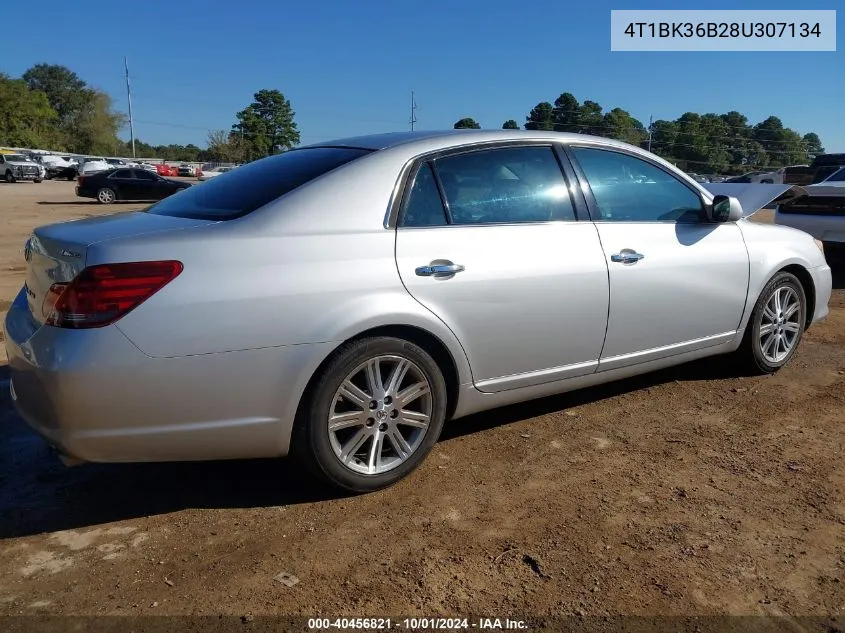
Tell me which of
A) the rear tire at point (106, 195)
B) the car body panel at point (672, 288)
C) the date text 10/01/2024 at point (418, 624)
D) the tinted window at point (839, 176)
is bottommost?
the date text 10/01/2024 at point (418, 624)

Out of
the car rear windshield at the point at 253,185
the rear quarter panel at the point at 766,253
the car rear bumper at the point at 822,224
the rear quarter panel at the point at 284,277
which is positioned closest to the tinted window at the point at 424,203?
the rear quarter panel at the point at 284,277

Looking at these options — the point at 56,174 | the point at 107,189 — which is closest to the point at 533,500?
the point at 107,189

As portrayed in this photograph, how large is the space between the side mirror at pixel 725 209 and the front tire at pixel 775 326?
658 millimetres

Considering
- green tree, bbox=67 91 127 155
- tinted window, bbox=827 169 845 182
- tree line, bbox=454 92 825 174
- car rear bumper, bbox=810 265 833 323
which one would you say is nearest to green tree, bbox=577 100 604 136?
tree line, bbox=454 92 825 174

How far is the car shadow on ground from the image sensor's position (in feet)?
9.37

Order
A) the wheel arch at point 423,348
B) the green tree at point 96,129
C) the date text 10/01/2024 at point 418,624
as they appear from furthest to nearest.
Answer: the green tree at point 96,129
the wheel arch at point 423,348
the date text 10/01/2024 at point 418,624

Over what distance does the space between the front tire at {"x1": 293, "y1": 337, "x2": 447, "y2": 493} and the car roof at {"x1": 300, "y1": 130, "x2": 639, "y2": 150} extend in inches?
39.5

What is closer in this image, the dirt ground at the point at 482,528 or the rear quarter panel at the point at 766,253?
the dirt ground at the point at 482,528

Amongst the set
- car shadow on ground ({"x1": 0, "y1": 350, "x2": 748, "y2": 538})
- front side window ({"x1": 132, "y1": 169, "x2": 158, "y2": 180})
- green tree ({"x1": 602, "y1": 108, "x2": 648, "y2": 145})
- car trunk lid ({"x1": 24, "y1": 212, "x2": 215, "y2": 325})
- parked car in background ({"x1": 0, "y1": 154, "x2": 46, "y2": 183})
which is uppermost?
green tree ({"x1": 602, "y1": 108, "x2": 648, "y2": 145})

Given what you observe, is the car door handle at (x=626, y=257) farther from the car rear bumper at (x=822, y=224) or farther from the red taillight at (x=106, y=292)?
the car rear bumper at (x=822, y=224)

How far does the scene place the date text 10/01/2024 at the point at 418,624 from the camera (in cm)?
215

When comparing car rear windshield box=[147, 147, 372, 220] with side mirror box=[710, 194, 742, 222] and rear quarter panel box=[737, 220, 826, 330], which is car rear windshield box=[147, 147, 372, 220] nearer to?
side mirror box=[710, 194, 742, 222]

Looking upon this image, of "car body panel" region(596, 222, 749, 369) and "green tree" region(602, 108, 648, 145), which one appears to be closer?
"car body panel" region(596, 222, 749, 369)

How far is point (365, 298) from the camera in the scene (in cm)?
284
